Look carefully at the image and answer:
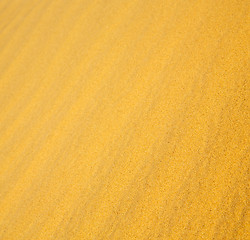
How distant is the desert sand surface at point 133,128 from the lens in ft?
3.67

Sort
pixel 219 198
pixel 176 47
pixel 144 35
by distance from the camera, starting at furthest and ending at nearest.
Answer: pixel 144 35 < pixel 176 47 < pixel 219 198

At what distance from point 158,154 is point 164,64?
605mm

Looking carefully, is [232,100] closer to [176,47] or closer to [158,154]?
[158,154]

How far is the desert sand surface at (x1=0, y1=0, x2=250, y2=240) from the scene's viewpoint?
1.12m

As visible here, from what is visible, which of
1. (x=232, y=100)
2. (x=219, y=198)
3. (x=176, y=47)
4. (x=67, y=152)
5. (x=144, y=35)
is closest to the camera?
(x=219, y=198)

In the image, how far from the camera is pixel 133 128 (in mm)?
1442

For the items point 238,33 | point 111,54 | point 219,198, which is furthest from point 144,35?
point 219,198

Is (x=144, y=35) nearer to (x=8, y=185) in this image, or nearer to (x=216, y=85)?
(x=216, y=85)

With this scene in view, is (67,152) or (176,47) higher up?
(176,47)

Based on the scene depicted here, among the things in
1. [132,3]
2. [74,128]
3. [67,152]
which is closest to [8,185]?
[67,152]

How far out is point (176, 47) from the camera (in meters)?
1.63

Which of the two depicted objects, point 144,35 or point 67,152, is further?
point 144,35

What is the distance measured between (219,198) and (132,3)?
64.2 inches

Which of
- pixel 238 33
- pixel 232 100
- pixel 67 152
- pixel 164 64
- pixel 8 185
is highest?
Result: pixel 238 33
